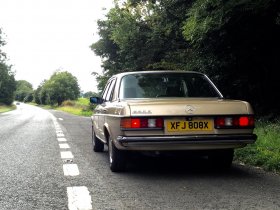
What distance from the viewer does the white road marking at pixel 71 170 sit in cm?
634

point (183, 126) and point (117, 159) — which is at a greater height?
point (183, 126)

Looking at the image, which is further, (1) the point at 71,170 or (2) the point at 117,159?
(1) the point at 71,170

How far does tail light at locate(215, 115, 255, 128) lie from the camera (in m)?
5.77

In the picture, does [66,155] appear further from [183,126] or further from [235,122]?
[235,122]

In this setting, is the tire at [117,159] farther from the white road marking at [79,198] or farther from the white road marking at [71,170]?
the white road marking at [79,198]

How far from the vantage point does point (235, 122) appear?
5832 millimetres

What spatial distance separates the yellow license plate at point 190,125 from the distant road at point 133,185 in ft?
2.24

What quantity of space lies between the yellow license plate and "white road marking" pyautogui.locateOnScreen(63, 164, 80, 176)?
1.63m

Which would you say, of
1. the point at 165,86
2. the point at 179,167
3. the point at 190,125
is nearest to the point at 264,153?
the point at 179,167

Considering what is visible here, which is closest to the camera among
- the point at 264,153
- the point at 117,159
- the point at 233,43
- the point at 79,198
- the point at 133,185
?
the point at 79,198

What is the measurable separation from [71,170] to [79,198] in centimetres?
199

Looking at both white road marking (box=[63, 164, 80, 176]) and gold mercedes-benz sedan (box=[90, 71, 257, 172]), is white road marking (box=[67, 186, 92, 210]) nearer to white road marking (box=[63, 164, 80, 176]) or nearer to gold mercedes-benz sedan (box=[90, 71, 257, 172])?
gold mercedes-benz sedan (box=[90, 71, 257, 172])

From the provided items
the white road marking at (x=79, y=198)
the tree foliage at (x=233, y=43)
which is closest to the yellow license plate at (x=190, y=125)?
the white road marking at (x=79, y=198)

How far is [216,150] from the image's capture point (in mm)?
5945
